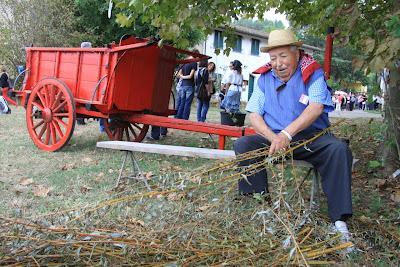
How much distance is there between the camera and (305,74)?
12.1ft

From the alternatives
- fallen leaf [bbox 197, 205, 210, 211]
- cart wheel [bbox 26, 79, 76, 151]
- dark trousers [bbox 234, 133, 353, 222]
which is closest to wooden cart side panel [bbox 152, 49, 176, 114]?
cart wheel [bbox 26, 79, 76, 151]

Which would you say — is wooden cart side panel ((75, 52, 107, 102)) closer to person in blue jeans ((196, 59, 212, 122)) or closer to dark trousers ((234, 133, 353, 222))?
person in blue jeans ((196, 59, 212, 122))

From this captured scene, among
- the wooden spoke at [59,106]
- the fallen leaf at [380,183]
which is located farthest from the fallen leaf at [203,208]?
the wooden spoke at [59,106]

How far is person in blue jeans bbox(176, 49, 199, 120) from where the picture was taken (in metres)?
9.29

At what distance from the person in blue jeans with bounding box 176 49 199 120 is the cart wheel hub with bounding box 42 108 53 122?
282cm

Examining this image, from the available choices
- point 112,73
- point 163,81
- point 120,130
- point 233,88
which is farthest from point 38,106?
point 233,88

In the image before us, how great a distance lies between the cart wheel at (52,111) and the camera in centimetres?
690

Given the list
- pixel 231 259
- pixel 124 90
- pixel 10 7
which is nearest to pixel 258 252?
pixel 231 259

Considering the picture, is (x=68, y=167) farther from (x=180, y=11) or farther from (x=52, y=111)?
(x=180, y=11)

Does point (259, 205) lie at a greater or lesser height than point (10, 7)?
lesser

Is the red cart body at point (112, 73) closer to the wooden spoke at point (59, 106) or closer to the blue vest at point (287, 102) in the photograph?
the wooden spoke at point (59, 106)

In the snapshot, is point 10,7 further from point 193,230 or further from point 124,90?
point 193,230

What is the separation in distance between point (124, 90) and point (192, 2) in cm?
216

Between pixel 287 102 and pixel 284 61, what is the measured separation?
0.32m
